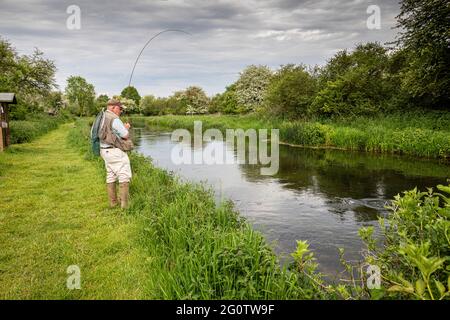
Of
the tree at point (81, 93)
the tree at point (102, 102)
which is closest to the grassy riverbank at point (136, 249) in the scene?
the tree at point (102, 102)

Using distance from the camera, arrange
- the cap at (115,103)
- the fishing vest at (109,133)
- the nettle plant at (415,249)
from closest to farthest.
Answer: the nettle plant at (415,249) < the fishing vest at (109,133) < the cap at (115,103)

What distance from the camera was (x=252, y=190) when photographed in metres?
12.2

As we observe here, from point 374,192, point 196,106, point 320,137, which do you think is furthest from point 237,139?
point 196,106

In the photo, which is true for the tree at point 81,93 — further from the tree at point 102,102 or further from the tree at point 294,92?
the tree at point 294,92

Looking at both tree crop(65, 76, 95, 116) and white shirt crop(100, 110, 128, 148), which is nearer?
white shirt crop(100, 110, 128, 148)

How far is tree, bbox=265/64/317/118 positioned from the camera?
3114 cm

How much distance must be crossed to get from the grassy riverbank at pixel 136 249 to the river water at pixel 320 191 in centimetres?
152

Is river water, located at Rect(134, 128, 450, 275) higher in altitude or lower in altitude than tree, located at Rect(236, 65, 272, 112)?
lower

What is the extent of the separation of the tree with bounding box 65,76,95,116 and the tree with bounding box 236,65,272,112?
35269 millimetres

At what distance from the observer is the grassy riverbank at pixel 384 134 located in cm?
1783

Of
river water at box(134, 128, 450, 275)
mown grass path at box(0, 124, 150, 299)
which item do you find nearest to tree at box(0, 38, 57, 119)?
river water at box(134, 128, 450, 275)

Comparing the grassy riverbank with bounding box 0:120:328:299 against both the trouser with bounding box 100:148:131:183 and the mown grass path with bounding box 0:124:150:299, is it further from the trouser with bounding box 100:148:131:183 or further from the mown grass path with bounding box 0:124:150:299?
the trouser with bounding box 100:148:131:183
